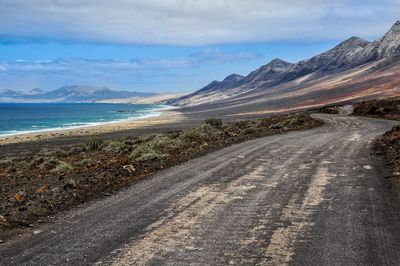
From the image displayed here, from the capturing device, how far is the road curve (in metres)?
6.92

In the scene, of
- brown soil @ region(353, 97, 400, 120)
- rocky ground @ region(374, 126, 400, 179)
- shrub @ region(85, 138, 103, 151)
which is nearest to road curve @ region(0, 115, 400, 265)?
rocky ground @ region(374, 126, 400, 179)

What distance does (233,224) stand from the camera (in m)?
8.53

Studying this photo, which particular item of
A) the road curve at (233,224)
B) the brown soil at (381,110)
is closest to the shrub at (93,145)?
the road curve at (233,224)

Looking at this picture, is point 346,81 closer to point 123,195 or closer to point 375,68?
point 375,68

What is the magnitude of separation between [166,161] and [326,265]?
36.3 feet

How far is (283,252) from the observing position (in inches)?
276

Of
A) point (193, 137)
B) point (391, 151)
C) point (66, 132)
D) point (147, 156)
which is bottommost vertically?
point (66, 132)

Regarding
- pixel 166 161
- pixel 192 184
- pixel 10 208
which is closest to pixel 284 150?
pixel 166 161

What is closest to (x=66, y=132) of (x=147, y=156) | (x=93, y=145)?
(x=93, y=145)

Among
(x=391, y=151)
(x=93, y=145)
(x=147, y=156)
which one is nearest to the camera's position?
(x=391, y=151)

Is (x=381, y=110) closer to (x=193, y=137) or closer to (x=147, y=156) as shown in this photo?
(x=193, y=137)

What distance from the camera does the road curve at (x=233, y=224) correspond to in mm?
6922

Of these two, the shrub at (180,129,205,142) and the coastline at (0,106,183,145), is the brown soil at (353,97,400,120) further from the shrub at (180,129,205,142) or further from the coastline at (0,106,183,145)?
the coastline at (0,106,183,145)

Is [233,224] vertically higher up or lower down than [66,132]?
higher up
